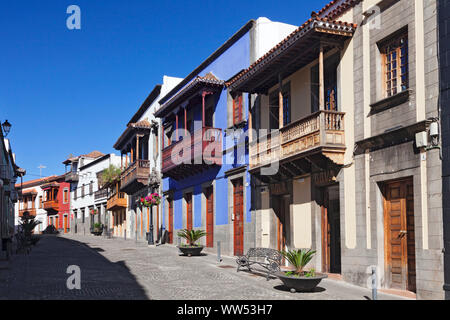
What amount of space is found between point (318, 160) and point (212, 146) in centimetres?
812

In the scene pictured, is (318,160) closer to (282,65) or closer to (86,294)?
(282,65)

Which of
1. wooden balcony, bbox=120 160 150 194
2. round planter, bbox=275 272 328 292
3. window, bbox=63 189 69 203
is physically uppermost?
wooden balcony, bbox=120 160 150 194

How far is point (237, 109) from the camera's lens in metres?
20.1

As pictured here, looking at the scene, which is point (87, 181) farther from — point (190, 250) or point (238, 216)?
point (238, 216)

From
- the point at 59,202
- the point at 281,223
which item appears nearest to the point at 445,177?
the point at 281,223

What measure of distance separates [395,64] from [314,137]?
8.73 feet

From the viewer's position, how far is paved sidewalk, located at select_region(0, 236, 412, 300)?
429 inches

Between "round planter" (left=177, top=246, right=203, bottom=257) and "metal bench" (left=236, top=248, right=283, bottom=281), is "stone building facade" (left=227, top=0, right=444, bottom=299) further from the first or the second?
"round planter" (left=177, top=246, right=203, bottom=257)

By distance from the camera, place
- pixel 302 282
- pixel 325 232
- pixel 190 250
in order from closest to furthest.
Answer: pixel 302 282 < pixel 325 232 < pixel 190 250

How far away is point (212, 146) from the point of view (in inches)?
838

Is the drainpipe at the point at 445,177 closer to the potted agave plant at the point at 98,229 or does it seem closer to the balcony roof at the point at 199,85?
the balcony roof at the point at 199,85

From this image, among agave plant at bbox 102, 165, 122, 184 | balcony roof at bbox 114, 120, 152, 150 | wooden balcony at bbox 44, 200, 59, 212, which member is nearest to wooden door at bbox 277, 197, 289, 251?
balcony roof at bbox 114, 120, 152, 150

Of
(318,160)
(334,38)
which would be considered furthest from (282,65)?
(318,160)

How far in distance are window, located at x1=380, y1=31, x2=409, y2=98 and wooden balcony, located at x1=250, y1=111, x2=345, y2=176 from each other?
154cm
